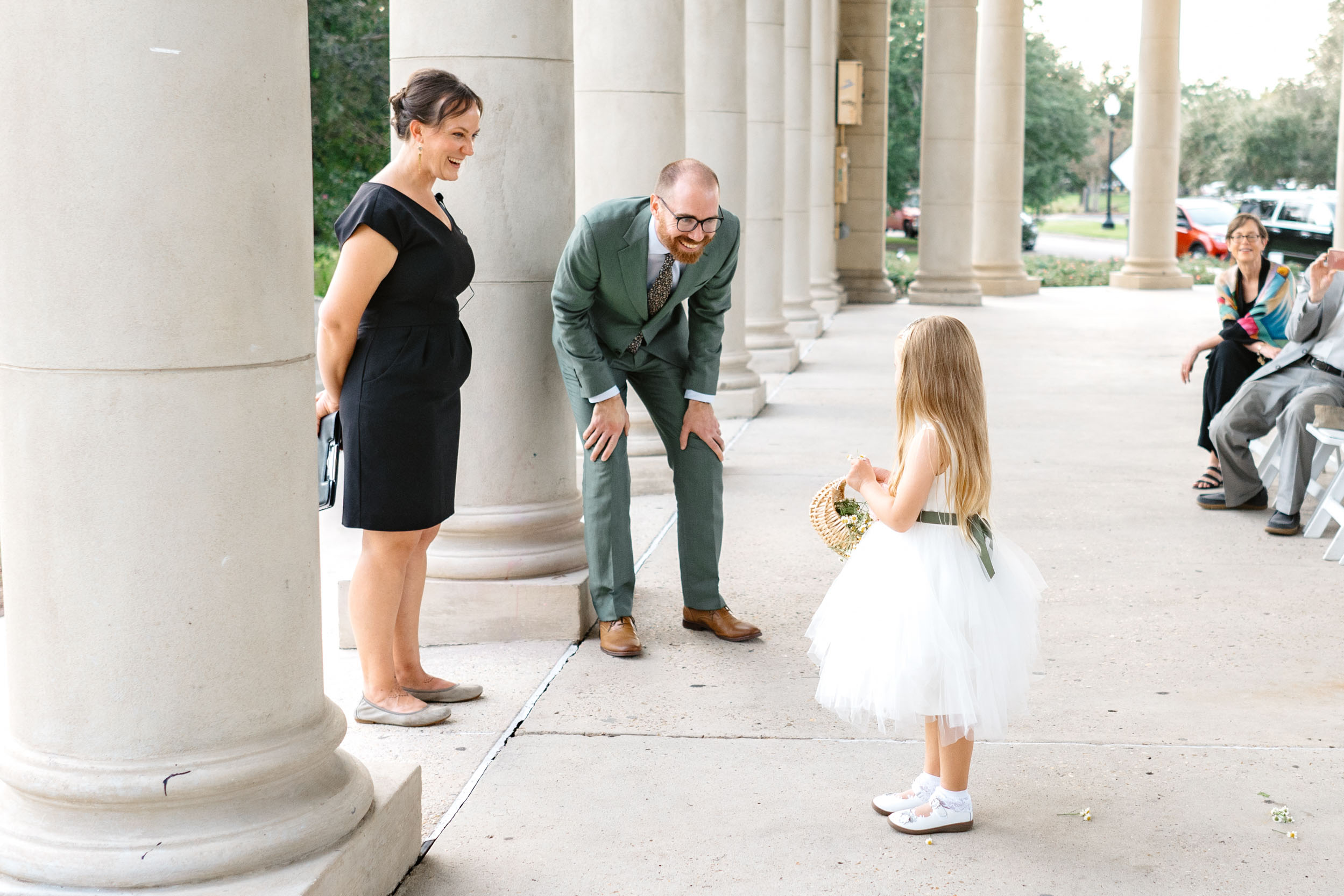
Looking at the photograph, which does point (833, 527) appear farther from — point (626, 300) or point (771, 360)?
point (771, 360)

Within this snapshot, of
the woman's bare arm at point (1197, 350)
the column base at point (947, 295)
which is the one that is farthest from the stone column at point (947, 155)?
the woman's bare arm at point (1197, 350)

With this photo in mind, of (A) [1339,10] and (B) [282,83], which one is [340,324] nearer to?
(B) [282,83]

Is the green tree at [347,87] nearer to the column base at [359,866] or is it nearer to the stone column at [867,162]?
the stone column at [867,162]

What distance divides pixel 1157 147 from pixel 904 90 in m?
17.9

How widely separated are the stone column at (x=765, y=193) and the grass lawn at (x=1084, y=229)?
43143 mm

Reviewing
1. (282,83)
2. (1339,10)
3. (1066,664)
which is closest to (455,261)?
(282,83)

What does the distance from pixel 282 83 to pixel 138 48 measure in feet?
1.10

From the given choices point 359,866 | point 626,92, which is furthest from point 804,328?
point 359,866

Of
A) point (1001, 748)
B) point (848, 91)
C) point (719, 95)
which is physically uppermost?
point (848, 91)

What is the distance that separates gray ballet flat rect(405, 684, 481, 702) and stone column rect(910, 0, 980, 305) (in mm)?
19243

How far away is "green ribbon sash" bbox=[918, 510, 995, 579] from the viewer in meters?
4.00

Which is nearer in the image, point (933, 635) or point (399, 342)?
point (933, 635)

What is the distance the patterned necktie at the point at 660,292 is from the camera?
5574 mm

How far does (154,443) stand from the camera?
3.00 metres
